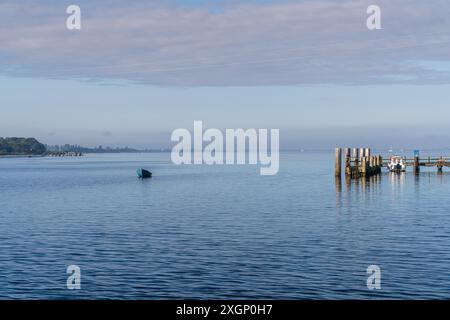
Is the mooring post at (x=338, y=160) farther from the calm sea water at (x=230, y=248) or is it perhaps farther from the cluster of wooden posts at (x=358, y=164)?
the calm sea water at (x=230, y=248)

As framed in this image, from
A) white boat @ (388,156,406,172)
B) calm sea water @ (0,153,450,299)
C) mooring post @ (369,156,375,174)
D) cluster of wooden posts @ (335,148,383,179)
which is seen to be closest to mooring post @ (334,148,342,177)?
cluster of wooden posts @ (335,148,383,179)

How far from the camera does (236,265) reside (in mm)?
27812

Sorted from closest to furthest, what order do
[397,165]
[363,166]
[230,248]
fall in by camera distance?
[230,248]
[363,166]
[397,165]

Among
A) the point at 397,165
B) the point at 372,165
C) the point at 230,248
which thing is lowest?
the point at 230,248

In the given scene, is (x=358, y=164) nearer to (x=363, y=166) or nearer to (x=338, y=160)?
(x=363, y=166)

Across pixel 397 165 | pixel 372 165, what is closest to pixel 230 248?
pixel 372 165

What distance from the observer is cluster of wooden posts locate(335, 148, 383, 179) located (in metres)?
80.5

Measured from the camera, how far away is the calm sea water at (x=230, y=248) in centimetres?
2355

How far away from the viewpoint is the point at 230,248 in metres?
32.6

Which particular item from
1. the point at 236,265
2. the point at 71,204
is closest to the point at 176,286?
the point at 236,265

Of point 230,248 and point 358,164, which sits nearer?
point 230,248

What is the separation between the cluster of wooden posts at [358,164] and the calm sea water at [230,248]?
1855 cm

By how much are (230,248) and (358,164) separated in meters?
58.1
